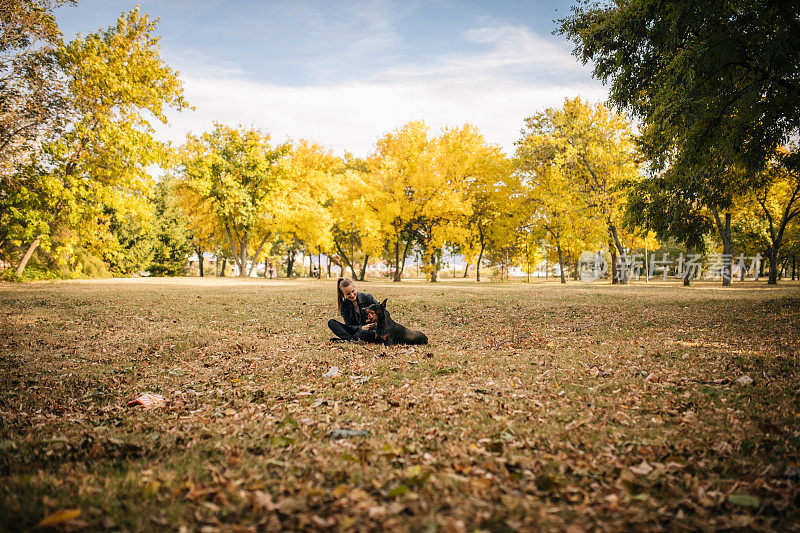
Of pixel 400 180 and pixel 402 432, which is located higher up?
pixel 400 180

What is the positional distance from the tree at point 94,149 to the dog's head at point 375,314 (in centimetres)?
1913

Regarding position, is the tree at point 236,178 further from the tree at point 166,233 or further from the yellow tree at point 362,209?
the tree at point 166,233

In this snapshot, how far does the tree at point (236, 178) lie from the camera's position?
34188 mm

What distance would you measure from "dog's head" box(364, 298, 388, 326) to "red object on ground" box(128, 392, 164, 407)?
3837mm

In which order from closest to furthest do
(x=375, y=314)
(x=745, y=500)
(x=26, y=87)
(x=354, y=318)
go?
(x=745, y=500)
(x=375, y=314)
(x=354, y=318)
(x=26, y=87)

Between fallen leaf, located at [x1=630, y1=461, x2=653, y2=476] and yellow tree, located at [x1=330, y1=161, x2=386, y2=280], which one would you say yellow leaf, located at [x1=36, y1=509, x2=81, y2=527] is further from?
yellow tree, located at [x1=330, y1=161, x2=386, y2=280]

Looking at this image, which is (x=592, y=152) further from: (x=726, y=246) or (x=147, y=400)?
(x=147, y=400)

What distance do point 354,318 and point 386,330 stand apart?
2.41 feet

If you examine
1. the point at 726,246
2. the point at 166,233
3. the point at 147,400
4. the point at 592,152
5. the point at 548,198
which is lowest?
the point at 147,400

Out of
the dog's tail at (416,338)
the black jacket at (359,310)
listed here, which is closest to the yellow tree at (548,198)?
the dog's tail at (416,338)

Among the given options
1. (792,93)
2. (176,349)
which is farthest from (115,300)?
(792,93)

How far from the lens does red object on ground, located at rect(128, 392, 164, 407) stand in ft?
15.8

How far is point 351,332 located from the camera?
8.18 m

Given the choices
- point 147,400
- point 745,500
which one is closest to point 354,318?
point 147,400
